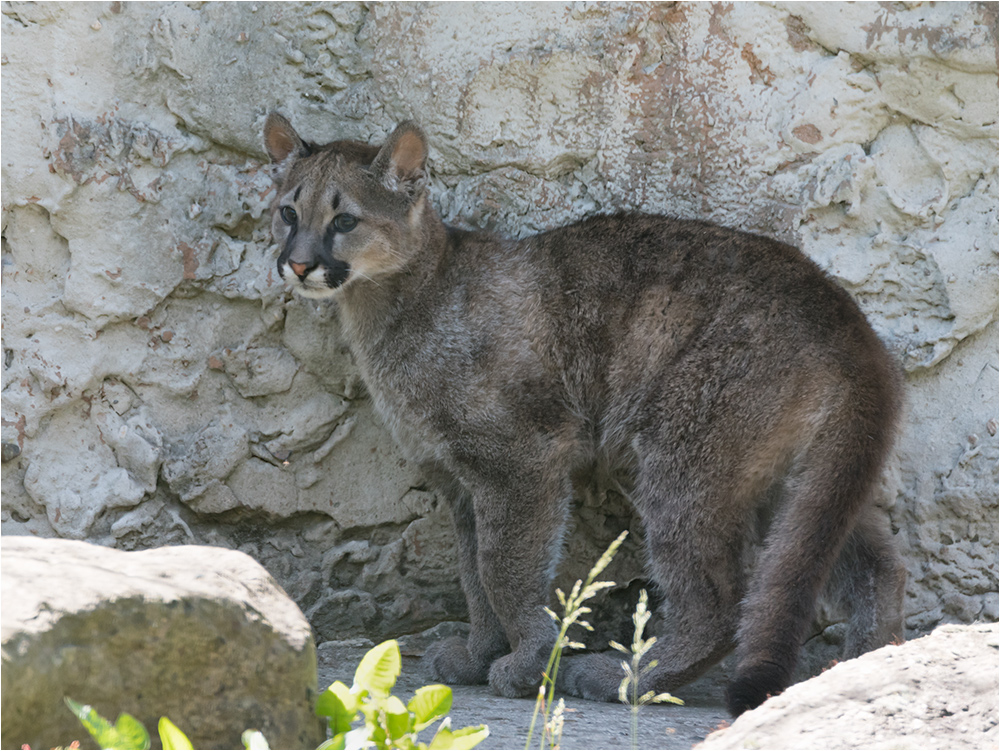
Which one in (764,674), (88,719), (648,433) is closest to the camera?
(88,719)

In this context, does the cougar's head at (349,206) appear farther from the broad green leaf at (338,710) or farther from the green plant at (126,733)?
the green plant at (126,733)

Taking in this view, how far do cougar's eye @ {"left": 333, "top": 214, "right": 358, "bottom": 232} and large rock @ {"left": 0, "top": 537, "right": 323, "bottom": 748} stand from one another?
6.31ft

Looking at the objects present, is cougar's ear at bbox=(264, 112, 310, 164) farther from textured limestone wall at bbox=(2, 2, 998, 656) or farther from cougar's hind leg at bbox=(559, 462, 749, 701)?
cougar's hind leg at bbox=(559, 462, 749, 701)

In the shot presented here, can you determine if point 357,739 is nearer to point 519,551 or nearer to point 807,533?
point 519,551

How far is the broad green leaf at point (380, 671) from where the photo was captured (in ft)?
A: 9.07

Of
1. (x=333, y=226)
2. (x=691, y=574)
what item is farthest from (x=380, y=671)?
(x=333, y=226)

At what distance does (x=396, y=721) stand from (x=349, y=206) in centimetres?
243

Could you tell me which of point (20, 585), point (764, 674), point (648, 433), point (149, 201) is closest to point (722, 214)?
point (648, 433)

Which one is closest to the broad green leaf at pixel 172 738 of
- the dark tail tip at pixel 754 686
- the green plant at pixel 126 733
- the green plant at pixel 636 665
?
the green plant at pixel 126 733

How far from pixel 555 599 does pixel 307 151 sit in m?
2.26

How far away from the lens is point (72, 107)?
472 centimetres

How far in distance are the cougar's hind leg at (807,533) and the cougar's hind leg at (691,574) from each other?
0.24 meters

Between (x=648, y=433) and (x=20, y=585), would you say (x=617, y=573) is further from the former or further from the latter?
(x=20, y=585)

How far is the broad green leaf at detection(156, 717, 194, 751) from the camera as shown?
2.35 m
